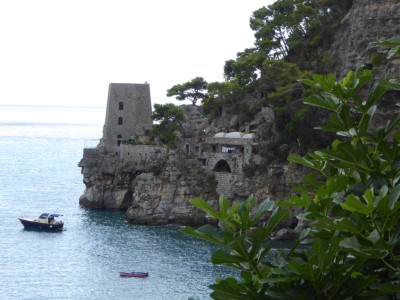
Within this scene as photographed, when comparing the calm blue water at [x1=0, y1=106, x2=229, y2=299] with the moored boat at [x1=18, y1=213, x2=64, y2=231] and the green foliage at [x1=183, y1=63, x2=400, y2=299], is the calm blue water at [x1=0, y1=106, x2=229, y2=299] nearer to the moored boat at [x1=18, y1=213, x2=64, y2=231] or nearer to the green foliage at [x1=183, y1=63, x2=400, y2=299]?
the moored boat at [x1=18, y1=213, x2=64, y2=231]

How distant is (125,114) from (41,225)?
10887 mm

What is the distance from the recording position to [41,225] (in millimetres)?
43812

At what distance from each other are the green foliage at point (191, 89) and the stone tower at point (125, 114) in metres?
4.20

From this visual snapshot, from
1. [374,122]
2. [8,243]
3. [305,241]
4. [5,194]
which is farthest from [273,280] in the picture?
[5,194]

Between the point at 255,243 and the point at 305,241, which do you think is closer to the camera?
the point at 255,243

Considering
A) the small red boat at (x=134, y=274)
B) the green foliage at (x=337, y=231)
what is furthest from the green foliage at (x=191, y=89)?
the green foliage at (x=337, y=231)

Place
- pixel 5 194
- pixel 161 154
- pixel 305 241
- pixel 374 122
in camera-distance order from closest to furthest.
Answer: pixel 305 241
pixel 374 122
pixel 161 154
pixel 5 194

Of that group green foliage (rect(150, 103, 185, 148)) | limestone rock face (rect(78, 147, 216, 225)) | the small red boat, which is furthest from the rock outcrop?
the small red boat

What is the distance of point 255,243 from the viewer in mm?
4164

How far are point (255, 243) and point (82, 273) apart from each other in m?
29.5

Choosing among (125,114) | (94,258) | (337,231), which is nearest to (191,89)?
(125,114)

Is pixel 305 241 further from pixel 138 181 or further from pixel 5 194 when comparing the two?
pixel 5 194

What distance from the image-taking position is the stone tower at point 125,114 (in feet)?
169

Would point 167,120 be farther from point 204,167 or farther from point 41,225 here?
point 41,225
